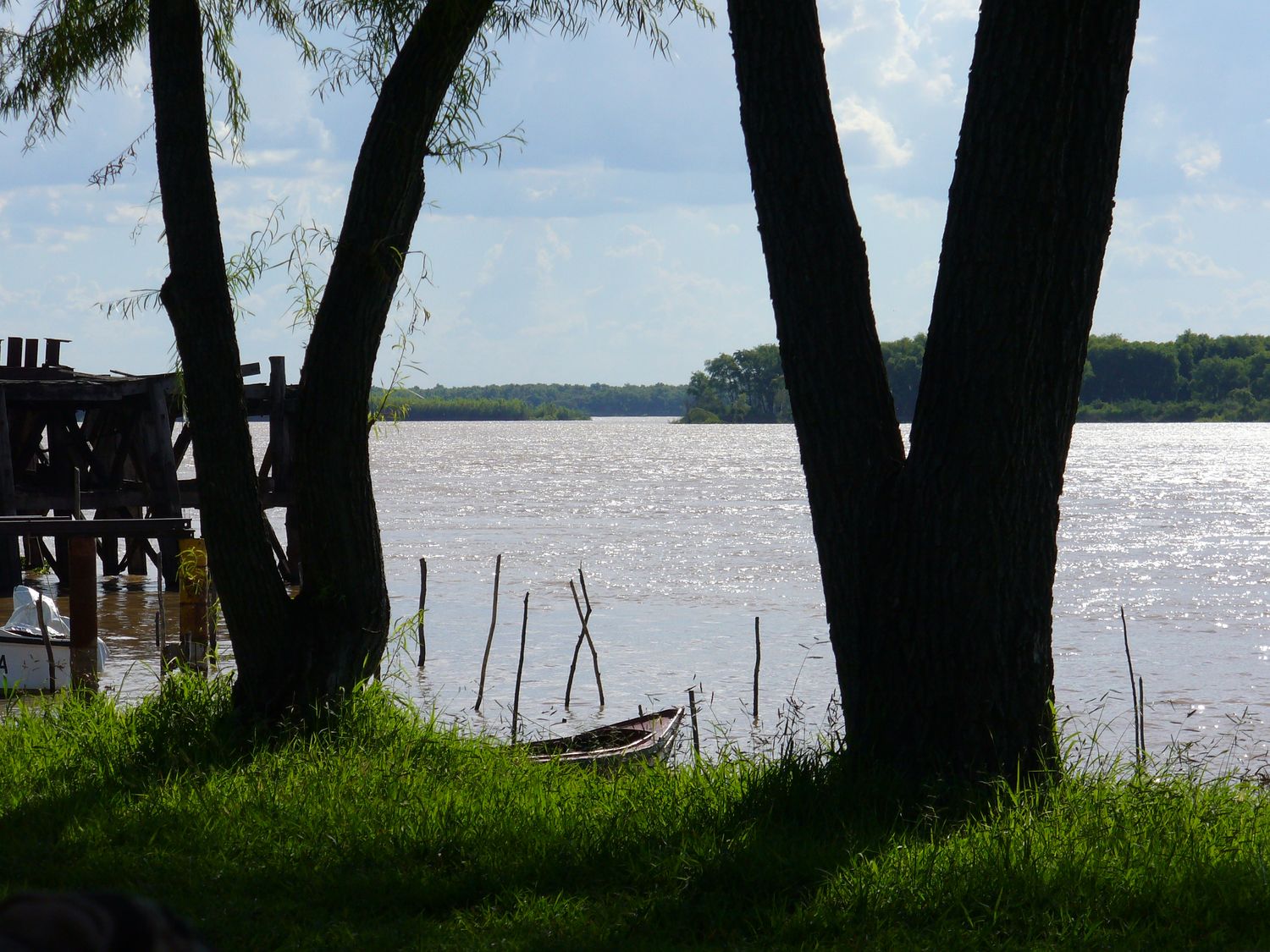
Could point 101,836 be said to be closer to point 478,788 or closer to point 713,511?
point 478,788

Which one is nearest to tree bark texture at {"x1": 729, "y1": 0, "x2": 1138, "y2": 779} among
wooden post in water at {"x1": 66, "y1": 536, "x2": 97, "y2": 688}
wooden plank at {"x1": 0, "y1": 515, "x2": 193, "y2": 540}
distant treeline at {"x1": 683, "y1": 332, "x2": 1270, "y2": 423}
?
wooden post in water at {"x1": 66, "y1": 536, "x2": 97, "y2": 688}

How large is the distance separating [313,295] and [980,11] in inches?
144

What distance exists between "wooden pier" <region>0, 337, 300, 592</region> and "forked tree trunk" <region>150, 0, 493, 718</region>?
1257 cm

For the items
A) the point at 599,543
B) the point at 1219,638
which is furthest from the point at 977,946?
the point at 599,543

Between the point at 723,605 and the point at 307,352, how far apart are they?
60.8 feet

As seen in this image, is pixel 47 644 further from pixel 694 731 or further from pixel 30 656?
pixel 694 731

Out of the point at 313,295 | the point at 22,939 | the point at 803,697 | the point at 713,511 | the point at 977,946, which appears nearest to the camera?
the point at 22,939

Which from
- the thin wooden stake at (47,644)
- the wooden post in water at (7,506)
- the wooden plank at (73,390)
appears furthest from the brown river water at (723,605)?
the wooden plank at (73,390)

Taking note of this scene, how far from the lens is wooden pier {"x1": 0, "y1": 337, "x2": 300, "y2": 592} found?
19.0 meters

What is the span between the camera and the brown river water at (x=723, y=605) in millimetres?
15078

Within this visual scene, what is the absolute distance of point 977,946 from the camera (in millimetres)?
3863

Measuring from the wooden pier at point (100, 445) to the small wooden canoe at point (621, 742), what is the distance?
29.5 ft

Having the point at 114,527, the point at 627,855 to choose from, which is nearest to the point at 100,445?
the point at 114,527

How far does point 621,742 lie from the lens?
1049cm
